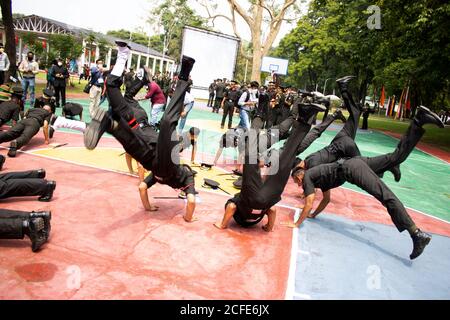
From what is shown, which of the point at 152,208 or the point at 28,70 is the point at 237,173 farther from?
the point at 28,70

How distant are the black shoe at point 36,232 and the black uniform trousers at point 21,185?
1396mm

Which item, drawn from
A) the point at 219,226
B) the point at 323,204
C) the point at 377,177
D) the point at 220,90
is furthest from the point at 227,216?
the point at 220,90

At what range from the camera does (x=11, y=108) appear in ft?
28.5

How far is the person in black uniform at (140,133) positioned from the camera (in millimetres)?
4574

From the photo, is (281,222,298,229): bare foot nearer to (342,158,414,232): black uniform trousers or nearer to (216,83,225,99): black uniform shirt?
(342,158,414,232): black uniform trousers

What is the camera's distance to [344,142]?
7109mm

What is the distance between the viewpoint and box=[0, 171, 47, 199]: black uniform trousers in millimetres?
5059

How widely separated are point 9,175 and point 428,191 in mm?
10031

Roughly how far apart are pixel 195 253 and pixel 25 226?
6.67 ft

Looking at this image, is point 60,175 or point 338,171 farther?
point 60,175

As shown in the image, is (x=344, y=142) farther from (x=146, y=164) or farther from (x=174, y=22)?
(x=174, y=22)
